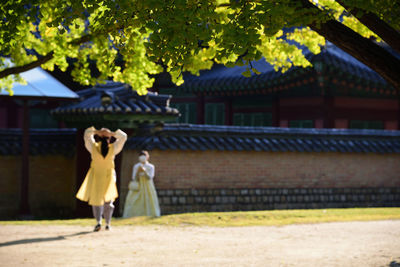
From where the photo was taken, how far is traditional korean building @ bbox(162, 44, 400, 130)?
1872 centimetres

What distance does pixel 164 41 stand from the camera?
19.9 ft

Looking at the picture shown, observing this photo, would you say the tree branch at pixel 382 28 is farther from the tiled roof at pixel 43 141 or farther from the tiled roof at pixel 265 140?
the tiled roof at pixel 43 141

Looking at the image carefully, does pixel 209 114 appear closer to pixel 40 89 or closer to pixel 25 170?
pixel 40 89

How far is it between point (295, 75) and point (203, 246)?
10.1 meters

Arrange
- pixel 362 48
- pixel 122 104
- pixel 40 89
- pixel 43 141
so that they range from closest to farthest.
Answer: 1. pixel 362 48
2. pixel 122 104
3. pixel 40 89
4. pixel 43 141

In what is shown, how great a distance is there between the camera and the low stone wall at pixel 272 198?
1566cm

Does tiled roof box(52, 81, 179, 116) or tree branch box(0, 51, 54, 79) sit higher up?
tree branch box(0, 51, 54, 79)

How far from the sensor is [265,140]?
55.0ft

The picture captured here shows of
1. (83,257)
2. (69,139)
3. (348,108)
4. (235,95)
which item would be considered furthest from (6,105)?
(83,257)

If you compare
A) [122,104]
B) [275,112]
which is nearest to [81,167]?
[122,104]

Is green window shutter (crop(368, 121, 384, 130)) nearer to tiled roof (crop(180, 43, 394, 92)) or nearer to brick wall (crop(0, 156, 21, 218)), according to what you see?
tiled roof (crop(180, 43, 394, 92))

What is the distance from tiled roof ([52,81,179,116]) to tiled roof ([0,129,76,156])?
45.2 inches

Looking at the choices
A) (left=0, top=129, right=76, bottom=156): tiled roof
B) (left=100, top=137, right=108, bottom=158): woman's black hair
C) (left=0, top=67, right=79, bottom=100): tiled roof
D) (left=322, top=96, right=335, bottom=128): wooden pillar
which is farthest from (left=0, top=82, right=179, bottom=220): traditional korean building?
(left=322, top=96, right=335, bottom=128): wooden pillar

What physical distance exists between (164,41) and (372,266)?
13.5 feet
